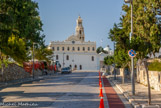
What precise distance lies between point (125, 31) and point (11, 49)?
50.8 feet

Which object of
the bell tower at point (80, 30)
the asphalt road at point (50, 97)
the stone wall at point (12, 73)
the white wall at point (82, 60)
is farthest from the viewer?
the bell tower at point (80, 30)

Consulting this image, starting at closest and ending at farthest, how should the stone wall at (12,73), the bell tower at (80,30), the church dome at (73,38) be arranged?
1. the stone wall at (12,73)
2. the church dome at (73,38)
3. the bell tower at (80,30)

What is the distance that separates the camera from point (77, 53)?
5295 inches

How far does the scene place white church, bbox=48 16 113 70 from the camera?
133250 millimetres

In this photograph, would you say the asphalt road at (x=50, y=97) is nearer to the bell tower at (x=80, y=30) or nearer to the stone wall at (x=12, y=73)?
the stone wall at (x=12, y=73)

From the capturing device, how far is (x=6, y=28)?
881 inches

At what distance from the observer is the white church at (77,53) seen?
13325cm

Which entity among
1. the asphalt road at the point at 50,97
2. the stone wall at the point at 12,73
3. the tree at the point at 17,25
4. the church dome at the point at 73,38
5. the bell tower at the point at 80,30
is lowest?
the asphalt road at the point at 50,97

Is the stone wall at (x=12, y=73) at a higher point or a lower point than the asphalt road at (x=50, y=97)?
higher

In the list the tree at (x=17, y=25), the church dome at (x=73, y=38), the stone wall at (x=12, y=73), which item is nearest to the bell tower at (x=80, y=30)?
the church dome at (x=73, y=38)

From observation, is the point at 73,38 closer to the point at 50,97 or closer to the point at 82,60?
the point at 82,60

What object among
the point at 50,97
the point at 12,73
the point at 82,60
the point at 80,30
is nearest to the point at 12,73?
the point at 12,73

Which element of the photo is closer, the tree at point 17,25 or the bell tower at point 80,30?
the tree at point 17,25

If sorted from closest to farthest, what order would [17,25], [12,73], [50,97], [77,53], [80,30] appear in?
[50,97]
[17,25]
[12,73]
[77,53]
[80,30]
